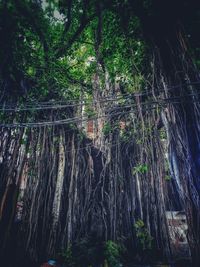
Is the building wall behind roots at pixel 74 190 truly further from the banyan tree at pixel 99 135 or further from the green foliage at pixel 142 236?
the green foliage at pixel 142 236

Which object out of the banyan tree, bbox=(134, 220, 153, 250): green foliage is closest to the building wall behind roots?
the banyan tree

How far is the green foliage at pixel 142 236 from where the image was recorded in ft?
13.8

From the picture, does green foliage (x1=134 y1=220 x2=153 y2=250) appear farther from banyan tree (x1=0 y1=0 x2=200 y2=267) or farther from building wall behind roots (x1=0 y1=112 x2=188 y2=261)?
building wall behind roots (x1=0 y1=112 x2=188 y2=261)

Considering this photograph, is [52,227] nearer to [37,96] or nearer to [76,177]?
[76,177]

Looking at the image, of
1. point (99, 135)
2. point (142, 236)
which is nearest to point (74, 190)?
point (99, 135)

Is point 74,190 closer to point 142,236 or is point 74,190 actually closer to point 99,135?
point 99,135

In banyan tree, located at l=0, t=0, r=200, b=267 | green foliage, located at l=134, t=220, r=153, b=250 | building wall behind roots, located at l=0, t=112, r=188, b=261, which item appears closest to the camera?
banyan tree, located at l=0, t=0, r=200, b=267

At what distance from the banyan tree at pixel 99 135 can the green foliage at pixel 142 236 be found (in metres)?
0.02

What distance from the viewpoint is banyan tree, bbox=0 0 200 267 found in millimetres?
2900

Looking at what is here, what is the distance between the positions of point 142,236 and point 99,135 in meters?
2.45

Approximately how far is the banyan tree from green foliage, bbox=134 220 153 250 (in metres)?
0.02

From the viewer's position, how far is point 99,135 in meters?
4.71

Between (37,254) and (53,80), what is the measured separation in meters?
3.59

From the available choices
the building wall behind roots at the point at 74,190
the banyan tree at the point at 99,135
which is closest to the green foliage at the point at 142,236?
the banyan tree at the point at 99,135
